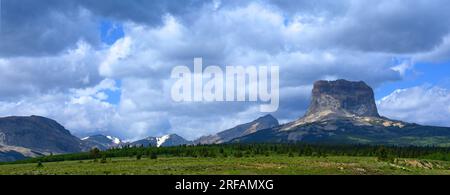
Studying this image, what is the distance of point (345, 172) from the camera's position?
134250mm
